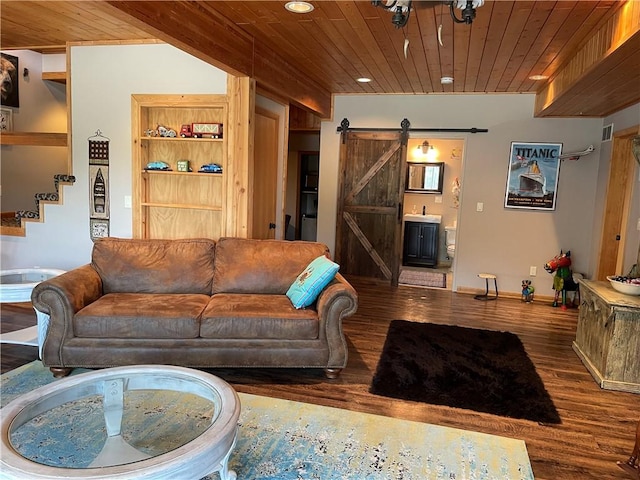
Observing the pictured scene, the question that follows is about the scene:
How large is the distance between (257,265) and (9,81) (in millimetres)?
4495

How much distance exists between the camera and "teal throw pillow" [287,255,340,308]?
10.9 feet

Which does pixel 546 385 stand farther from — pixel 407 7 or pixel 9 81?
pixel 9 81

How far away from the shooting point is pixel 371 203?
6.54m

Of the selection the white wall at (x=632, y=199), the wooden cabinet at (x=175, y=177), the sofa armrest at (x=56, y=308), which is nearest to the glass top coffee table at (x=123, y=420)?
the sofa armrest at (x=56, y=308)

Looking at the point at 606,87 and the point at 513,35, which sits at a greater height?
the point at 513,35

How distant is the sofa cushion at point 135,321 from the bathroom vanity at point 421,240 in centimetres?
541

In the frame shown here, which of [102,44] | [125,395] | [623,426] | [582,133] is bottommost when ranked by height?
[623,426]

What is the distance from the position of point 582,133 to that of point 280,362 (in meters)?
4.91

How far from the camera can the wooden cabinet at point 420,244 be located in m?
7.88

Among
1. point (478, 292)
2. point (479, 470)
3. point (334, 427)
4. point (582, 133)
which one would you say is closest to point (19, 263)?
point (334, 427)

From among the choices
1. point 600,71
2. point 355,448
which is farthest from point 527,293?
point 355,448

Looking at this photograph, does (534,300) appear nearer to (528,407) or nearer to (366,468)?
(528,407)

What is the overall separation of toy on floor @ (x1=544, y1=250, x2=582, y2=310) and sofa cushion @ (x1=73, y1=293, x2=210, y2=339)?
4.47m

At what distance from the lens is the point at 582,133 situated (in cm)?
567
